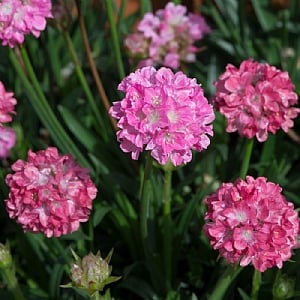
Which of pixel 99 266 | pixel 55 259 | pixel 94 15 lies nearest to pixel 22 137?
pixel 55 259

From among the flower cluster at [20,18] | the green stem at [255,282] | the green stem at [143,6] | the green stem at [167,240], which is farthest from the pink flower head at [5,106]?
the green stem at [143,6]

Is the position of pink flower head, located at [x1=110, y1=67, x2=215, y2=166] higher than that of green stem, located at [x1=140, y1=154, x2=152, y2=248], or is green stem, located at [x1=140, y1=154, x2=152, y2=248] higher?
pink flower head, located at [x1=110, y1=67, x2=215, y2=166]

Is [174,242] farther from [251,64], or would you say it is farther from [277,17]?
[277,17]

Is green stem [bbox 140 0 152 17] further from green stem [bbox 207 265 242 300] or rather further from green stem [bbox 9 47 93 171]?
green stem [bbox 207 265 242 300]

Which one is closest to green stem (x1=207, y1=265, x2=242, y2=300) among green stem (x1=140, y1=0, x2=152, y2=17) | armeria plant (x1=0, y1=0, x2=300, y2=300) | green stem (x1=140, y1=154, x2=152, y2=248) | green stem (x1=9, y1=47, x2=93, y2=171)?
armeria plant (x1=0, y1=0, x2=300, y2=300)

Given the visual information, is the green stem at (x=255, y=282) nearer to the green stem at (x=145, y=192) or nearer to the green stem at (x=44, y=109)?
the green stem at (x=145, y=192)
